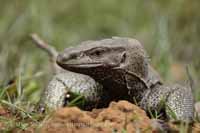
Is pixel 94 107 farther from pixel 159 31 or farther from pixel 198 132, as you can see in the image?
pixel 159 31

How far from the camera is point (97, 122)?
5391 mm

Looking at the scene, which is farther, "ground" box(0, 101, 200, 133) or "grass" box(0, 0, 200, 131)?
"grass" box(0, 0, 200, 131)

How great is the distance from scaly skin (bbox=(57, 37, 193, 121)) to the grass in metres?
1.17

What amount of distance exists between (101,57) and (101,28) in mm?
8920

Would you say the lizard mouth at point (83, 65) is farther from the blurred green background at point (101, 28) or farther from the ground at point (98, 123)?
the blurred green background at point (101, 28)

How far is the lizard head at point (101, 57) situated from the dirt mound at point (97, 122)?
0.60 m

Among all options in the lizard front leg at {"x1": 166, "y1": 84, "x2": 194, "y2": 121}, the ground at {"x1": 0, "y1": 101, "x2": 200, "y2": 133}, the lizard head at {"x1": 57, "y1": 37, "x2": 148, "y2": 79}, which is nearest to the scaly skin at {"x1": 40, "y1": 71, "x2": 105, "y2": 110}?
the lizard head at {"x1": 57, "y1": 37, "x2": 148, "y2": 79}

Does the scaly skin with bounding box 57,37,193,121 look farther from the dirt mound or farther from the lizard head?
the dirt mound

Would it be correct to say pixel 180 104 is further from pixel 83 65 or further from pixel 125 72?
pixel 83 65

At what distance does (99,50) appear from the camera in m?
6.07

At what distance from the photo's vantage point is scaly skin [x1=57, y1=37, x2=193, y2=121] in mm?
6016

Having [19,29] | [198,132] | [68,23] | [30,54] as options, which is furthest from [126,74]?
[68,23]

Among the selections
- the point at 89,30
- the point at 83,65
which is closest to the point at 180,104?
the point at 83,65

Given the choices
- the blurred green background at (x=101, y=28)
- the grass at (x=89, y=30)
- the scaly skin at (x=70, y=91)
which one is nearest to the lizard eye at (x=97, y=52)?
the scaly skin at (x=70, y=91)
